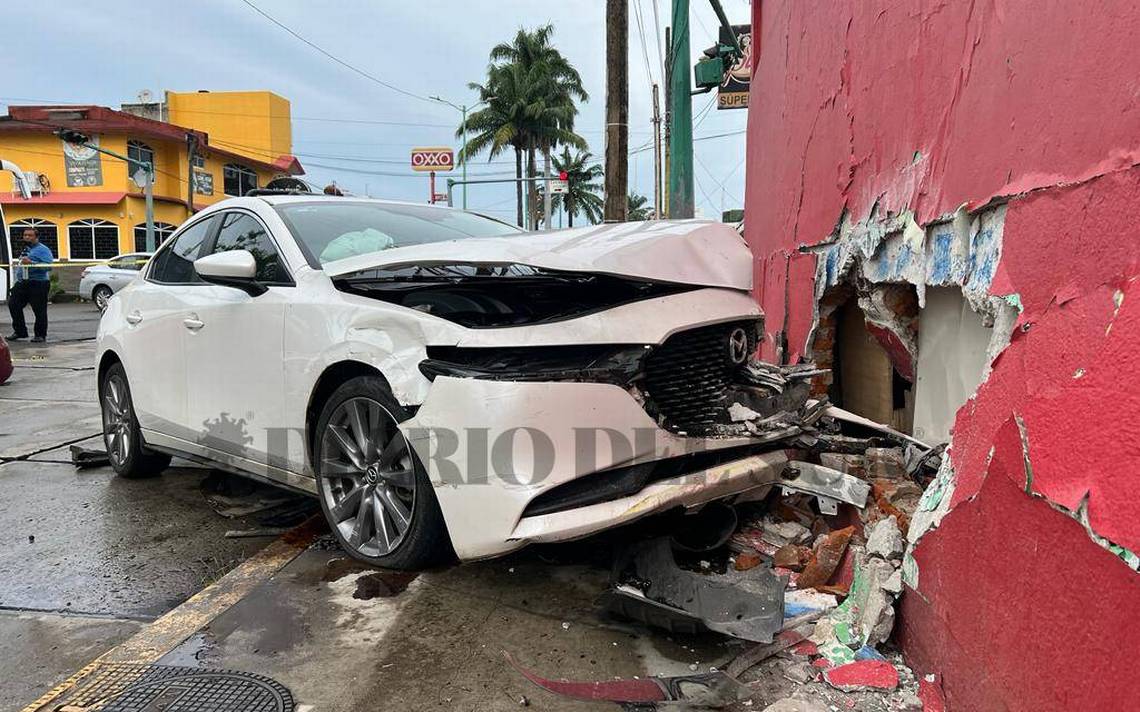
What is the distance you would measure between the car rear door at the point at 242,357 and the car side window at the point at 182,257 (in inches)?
8.5

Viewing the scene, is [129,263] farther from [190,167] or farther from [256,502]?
[256,502]

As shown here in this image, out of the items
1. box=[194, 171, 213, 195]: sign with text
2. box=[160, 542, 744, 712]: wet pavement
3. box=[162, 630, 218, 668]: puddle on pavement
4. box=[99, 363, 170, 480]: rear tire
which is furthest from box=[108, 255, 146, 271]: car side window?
box=[162, 630, 218, 668]: puddle on pavement

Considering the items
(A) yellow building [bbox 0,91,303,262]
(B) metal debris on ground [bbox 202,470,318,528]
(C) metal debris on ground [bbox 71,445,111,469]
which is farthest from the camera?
(A) yellow building [bbox 0,91,303,262]

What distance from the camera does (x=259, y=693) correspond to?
242 centimetres

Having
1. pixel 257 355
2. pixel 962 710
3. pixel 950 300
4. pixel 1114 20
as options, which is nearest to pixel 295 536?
pixel 257 355

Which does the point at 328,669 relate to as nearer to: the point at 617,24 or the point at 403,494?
the point at 403,494

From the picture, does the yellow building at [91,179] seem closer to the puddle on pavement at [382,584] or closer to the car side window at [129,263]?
the car side window at [129,263]

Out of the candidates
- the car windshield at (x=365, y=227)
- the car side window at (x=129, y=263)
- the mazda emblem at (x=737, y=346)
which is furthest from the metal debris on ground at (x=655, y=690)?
the car side window at (x=129, y=263)

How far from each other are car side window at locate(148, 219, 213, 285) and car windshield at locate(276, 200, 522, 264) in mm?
825

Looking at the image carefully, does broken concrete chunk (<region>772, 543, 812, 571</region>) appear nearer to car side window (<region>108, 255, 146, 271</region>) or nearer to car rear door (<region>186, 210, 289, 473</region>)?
car rear door (<region>186, 210, 289, 473</region>)

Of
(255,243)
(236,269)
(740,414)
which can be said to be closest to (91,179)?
(255,243)

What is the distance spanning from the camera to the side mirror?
351 centimetres

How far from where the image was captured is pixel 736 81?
16359 millimetres

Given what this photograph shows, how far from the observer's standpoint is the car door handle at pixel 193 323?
3.99 m
